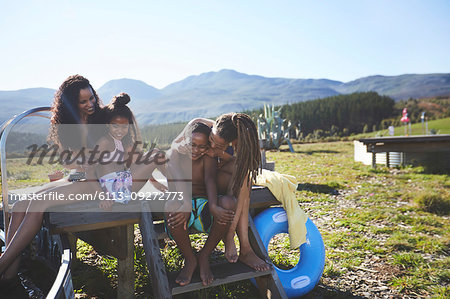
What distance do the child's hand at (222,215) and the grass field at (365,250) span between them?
0.72 meters

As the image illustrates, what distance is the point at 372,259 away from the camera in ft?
10.0

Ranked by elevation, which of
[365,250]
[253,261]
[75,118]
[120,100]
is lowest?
[365,250]

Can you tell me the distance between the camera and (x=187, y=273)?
2.05m

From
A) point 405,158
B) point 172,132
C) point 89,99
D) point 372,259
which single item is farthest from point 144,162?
point 172,132

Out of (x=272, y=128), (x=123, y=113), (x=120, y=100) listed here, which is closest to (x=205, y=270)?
(x=123, y=113)

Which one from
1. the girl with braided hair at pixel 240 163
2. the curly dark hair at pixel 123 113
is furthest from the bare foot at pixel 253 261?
the curly dark hair at pixel 123 113

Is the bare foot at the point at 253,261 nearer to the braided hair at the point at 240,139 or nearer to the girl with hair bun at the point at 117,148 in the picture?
the braided hair at the point at 240,139

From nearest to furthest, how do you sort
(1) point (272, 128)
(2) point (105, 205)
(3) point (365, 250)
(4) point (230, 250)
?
(2) point (105, 205) < (4) point (230, 250) < (3) point (365, 250) < (1) point (272, 128)

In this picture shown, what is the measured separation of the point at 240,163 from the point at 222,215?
0.36 metres

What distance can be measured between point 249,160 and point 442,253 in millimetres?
2244

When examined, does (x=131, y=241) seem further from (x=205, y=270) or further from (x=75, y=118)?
(x=75, y=118)

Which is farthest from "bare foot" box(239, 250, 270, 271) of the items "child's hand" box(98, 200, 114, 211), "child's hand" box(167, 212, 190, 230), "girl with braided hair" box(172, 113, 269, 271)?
"child's hand" box(98, 200, 114, 211)

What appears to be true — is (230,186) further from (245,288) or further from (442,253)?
(442,253)

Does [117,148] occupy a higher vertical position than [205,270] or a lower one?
higher
